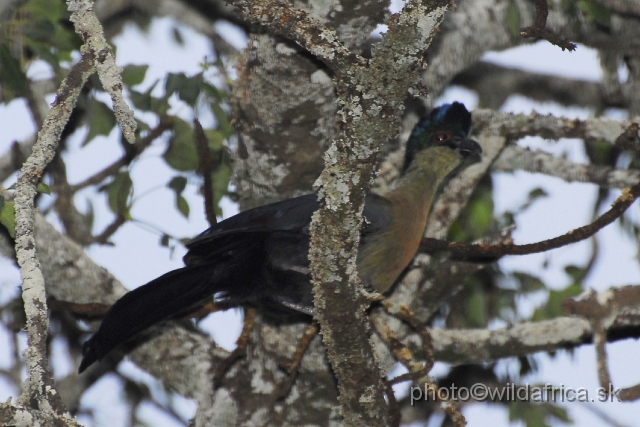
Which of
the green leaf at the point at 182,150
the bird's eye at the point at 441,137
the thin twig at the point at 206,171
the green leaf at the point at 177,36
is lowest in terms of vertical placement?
the thin twig at the point at 206,171

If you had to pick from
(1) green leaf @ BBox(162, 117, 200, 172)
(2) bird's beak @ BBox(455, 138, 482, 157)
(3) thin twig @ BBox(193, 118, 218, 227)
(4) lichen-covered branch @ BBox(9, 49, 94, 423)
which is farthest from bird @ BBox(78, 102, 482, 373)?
(4) lichen-covered branch @ BBox(9, 49, 94, 423)

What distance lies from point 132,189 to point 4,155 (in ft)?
3.62

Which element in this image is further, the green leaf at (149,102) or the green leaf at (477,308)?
the green leaf at (477,308)

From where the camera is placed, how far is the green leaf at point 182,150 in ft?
13.9

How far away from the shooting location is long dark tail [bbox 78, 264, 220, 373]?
3363 millimetres

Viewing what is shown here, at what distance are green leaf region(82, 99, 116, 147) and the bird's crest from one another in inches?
65.6

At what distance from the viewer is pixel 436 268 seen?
4086 mm

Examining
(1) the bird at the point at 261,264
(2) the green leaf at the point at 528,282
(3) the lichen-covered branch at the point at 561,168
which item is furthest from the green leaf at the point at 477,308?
(1) the bird at the point at 261,264

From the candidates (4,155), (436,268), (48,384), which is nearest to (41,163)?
(48,384)

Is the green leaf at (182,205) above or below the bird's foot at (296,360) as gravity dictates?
above

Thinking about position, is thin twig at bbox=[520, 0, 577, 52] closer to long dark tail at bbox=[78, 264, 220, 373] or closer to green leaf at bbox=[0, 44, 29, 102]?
long dark tail at bbox=[78, 264, 220, 373]

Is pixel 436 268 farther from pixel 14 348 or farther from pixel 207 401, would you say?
pixel 14 348

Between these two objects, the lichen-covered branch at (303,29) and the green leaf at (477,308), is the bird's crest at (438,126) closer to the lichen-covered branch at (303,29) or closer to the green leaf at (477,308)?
the green leaf at (477,308)

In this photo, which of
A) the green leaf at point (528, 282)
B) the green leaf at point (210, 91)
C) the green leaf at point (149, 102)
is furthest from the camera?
the green leaf at point (528, 282)
